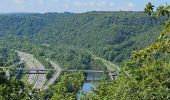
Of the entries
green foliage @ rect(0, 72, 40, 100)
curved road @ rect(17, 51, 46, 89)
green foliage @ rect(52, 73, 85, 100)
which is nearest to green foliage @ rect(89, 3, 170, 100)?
green foliage @ rect(0, 72, 40, 100)

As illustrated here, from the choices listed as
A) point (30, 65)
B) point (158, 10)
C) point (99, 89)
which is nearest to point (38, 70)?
point (30, 65)

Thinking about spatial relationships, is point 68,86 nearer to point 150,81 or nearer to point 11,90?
point 150,81

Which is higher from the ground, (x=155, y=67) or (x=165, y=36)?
(x=165, y=36)

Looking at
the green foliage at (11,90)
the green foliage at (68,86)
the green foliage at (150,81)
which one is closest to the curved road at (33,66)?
the green foliage at (68,86)

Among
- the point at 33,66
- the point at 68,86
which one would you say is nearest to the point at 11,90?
the point at 68,86

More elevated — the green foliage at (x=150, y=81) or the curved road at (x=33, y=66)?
the green foliage at (x=150, y=81)

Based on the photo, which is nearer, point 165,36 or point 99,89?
A: point 165,36

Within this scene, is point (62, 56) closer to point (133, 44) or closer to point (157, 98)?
point (133, 44)

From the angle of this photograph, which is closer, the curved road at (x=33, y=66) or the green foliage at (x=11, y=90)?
the green foliage at (x=11, y=90)

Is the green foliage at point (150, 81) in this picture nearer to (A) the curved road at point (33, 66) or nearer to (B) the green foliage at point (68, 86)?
(B) the green foliage at point (68, 86)

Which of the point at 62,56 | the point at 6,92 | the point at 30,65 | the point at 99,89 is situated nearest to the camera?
the point at 6,92

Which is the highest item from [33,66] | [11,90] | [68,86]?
[11,90]
